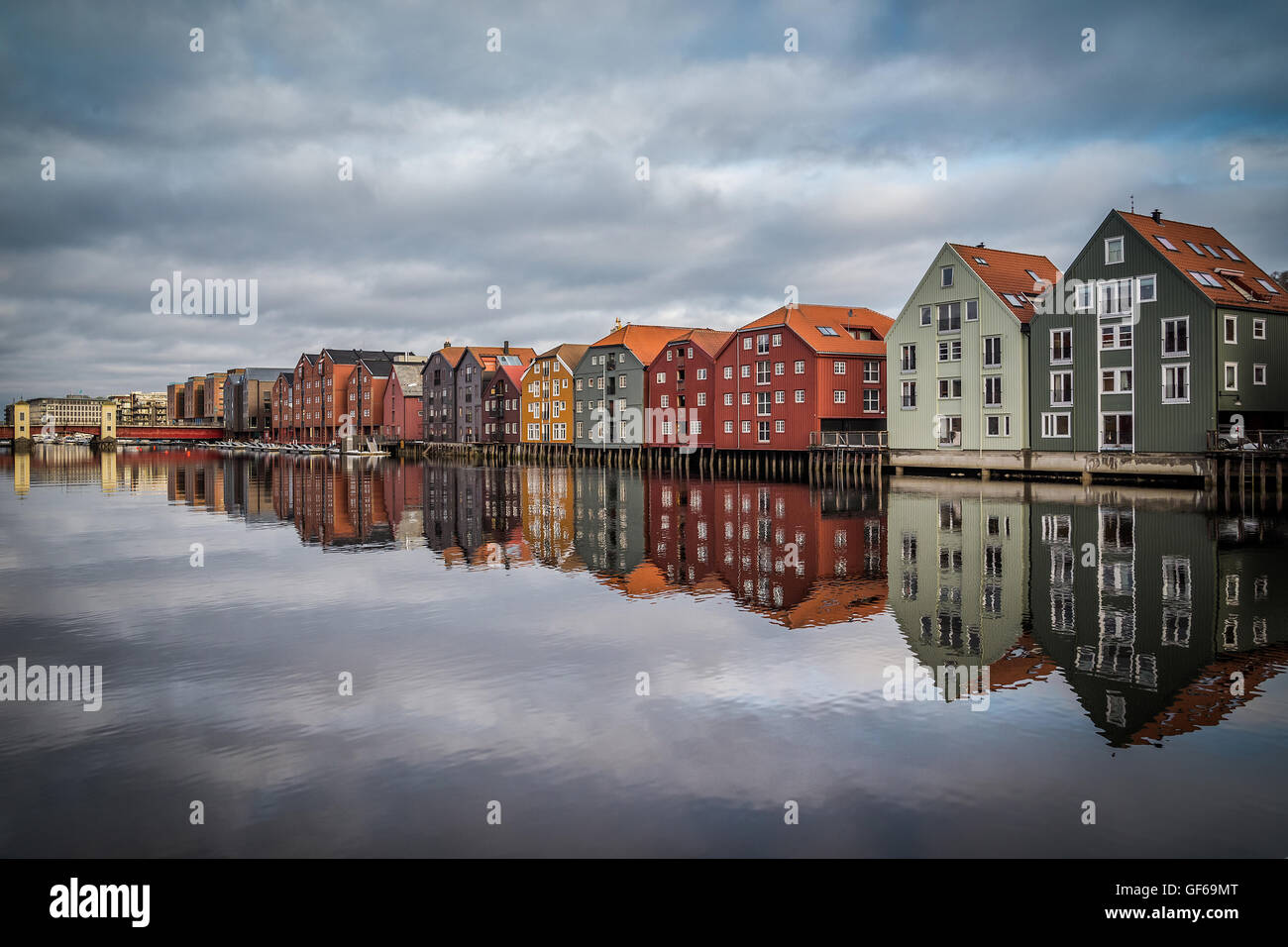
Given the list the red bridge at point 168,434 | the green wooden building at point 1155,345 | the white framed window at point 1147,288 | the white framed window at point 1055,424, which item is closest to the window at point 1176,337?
the green wooden building at point 1155,345

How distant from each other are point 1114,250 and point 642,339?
168 feet

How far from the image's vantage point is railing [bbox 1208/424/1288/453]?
44197 millimetres

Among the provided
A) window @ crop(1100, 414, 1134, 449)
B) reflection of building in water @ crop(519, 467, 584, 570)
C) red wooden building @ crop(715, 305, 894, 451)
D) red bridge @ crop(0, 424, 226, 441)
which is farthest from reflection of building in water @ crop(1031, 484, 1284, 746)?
red bridge @ crop(0, 424, 226, 441)

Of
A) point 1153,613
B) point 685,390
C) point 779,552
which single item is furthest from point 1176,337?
point 685,390

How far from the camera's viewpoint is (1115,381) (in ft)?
166

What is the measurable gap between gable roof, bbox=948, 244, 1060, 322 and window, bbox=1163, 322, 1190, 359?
929cm

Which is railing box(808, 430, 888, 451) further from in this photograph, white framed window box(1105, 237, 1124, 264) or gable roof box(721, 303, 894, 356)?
white framed window box(1105, 237, 1124, 264)

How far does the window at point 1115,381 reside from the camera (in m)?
50.1

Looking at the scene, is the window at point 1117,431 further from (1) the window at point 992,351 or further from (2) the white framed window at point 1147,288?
(1) the window at point 992,351

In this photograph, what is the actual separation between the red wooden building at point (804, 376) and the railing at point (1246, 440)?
2759 cm

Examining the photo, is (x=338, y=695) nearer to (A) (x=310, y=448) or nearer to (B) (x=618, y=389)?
(B) (x=618, y=389)

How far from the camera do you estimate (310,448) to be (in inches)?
5241

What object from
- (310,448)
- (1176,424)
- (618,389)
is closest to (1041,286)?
(1176,424)

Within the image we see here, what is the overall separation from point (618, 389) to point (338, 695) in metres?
82.8
